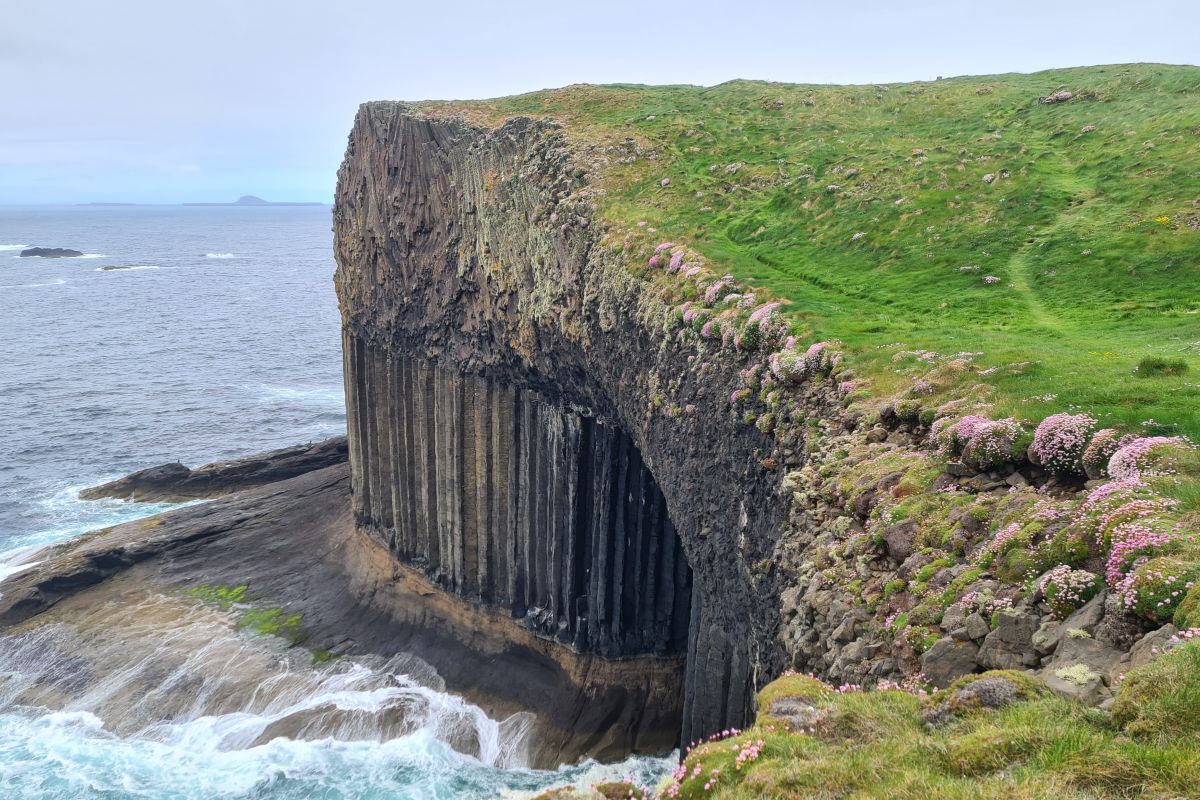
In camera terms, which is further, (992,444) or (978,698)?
(992,444)

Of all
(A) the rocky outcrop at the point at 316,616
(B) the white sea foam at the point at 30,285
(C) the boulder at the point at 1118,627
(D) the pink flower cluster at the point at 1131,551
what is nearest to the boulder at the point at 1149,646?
(C) the boulder at the point at 1118,627

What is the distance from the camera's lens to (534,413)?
34.0 m

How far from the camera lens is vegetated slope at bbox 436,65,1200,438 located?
1680cm

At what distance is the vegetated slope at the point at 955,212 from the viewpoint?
55.1 feet

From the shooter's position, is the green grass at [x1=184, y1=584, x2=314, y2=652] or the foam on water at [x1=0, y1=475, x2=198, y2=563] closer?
the green grass at [x1=184, y1=584, x2=314, y2=652]

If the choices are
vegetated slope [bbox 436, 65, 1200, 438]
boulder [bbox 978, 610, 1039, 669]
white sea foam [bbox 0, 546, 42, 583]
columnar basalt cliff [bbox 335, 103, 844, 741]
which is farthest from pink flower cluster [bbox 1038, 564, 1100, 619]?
white sea foam [bbox 0, 546, 42, 583]

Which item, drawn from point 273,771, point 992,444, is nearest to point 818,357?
point 992,444

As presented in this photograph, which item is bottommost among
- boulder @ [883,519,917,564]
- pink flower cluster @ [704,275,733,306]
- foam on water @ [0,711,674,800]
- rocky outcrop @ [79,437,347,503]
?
foam on water @ [0,711,674,800]

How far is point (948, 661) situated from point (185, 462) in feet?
202

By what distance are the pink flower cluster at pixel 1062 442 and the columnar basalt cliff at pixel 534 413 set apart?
7105 millimetres

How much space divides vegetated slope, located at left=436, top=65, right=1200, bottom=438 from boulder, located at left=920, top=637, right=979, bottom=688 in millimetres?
4702

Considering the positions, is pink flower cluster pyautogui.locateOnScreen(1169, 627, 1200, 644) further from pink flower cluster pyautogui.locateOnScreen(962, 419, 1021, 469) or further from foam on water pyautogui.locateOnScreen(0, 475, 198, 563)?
foam on water pyautogui.locateOnScreen(0, 475, 198, 563)

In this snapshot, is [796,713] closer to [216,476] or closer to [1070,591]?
[1070,591]

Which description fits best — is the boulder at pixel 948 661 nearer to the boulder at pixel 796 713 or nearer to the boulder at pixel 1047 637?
the boulder at pixel 1047 637
